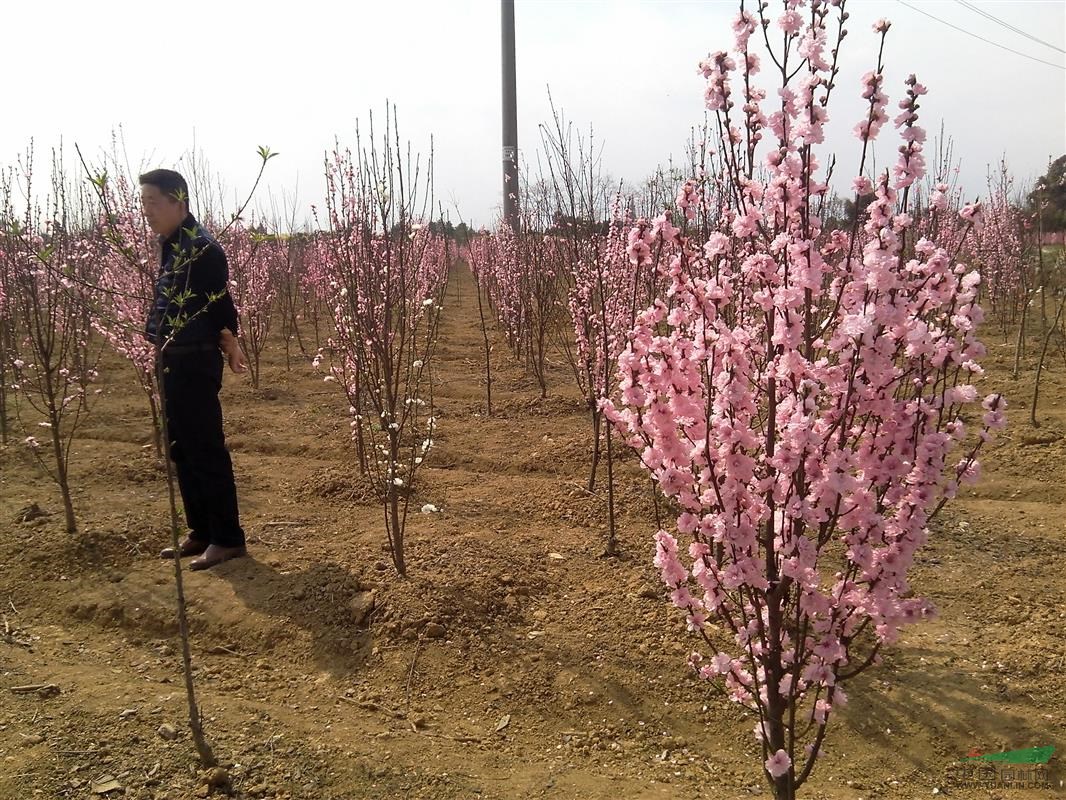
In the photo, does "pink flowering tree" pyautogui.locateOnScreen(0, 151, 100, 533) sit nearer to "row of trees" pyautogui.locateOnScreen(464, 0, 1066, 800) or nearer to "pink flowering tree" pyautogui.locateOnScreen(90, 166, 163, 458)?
"pink flowering tree" pyautogui.locateOnScreen(90, 166, 163, 458)

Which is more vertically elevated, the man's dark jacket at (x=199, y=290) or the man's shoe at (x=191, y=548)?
the man's dark jacket at (x=199, y=290)

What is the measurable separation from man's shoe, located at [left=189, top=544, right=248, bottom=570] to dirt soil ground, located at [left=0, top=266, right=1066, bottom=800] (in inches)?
3.4

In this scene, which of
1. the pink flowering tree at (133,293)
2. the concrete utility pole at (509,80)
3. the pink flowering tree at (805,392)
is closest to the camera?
the pink flowering tree at (805,392)

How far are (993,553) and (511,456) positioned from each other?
3368 mm

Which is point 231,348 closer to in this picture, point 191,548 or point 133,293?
point 191,548

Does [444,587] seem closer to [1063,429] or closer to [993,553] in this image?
[993,553]

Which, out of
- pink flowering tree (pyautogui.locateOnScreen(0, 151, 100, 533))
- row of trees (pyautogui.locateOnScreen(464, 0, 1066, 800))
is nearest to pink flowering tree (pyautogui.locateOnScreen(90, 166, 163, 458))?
pink flowering tree (pyautogui.locateOnScreen(0, 151, 100, 533))

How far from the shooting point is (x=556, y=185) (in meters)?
4.72

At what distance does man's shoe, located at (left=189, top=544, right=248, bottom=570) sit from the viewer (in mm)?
3770

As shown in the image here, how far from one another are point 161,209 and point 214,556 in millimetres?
1834

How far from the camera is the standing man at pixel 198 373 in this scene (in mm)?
3424
